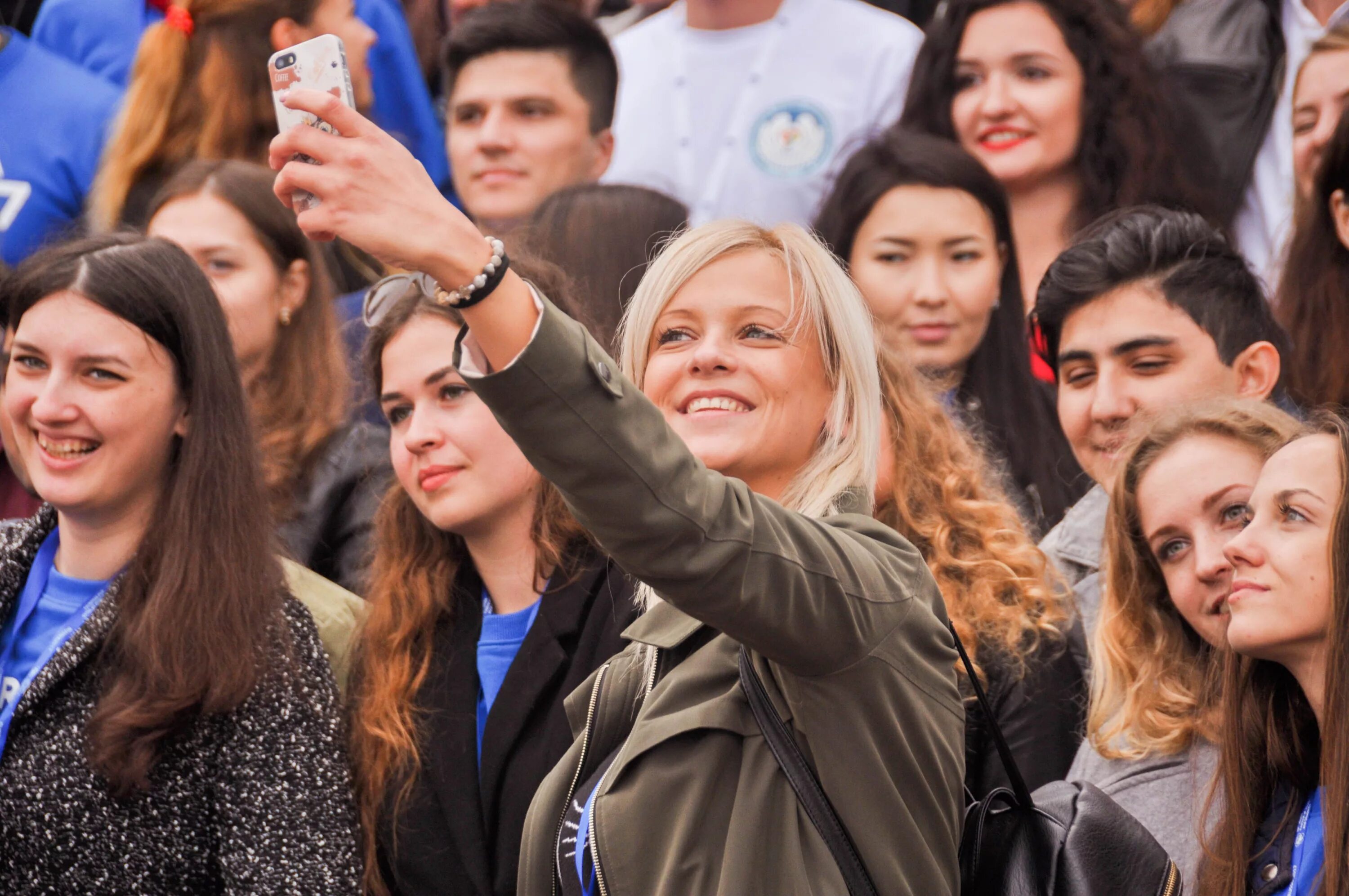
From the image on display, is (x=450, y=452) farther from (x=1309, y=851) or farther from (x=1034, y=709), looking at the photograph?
(x=1309, y=851)

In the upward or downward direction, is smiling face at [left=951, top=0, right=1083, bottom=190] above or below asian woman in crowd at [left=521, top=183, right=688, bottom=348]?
above

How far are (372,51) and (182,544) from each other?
10.7ft

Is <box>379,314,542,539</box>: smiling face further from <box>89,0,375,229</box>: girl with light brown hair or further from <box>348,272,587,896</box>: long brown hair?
<box>89,0,375,229</box>: girl with light brown hair

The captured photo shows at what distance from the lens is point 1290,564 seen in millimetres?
2707

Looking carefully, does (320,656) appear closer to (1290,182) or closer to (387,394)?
(387,394)

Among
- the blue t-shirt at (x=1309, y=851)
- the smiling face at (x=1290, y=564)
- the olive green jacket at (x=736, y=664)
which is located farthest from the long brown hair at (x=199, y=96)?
the blue t-shirt at (x=1309, y=851)

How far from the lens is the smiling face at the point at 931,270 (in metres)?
4.72

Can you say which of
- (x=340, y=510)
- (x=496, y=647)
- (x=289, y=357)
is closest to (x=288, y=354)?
(x=289, y=357)

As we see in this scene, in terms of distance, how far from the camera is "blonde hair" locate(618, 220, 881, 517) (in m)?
2.51

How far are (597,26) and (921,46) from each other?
1.19 meters

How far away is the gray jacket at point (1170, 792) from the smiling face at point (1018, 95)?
236 centimetres

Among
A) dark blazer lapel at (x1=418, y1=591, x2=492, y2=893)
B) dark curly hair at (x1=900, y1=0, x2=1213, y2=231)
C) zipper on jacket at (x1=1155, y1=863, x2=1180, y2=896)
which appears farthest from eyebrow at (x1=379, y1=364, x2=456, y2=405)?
dark curly hair at (x1=900, y1=0, x2=1213, y2=231)

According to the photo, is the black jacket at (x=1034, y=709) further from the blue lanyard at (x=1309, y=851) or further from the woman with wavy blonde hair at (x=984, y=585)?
the blue lanyard at (x=1309, y=851)

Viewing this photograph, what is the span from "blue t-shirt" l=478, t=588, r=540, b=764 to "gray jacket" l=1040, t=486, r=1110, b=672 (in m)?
1.27
